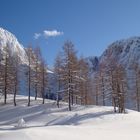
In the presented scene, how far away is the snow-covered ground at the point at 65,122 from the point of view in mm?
24641

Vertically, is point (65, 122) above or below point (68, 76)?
below

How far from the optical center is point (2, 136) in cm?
2227

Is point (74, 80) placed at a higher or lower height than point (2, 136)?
higher

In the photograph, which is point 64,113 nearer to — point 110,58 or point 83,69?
point 110,58

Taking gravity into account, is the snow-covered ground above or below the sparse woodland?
below

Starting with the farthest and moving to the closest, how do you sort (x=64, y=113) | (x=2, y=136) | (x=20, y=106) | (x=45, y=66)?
(x=45, y=66), (x=20, y=106), (x=64, y=113), (x=2, y=136)

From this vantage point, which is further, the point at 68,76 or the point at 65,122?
the point at 68,76

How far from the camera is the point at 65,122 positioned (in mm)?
45656

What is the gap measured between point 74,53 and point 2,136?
37240 mm

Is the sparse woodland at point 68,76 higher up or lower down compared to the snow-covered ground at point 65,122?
higher up

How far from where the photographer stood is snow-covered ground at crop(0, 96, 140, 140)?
2464 cm

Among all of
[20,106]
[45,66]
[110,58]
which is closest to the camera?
[110,58]

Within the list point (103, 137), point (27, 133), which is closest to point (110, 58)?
point (103, 137)

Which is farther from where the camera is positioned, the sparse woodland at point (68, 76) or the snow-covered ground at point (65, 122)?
the sparse woodland at point (68, 76)
